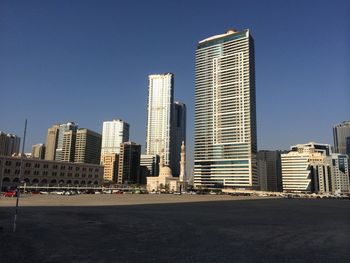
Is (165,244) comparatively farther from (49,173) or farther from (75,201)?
(49,173)

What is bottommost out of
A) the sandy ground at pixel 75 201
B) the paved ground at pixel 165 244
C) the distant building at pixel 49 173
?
the sandy ground at pixel 75 201

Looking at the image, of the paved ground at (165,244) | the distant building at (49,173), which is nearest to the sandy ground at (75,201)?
the paved ground at (165,244)

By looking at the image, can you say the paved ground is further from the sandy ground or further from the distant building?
the distant building

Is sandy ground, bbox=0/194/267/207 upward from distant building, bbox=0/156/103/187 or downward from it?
downward

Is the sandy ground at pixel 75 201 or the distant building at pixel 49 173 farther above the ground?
the distant building at pixel 49 173

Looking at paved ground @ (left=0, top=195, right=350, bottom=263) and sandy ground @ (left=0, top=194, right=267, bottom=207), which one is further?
sandy ground @ (left=0, top=194, right=267, bottom=207)

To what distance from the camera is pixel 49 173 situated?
160 m

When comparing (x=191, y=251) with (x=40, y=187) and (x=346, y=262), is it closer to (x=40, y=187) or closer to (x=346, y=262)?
(x=346, y=262)

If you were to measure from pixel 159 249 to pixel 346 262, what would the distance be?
985 centimetres

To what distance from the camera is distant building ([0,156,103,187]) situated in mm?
142875

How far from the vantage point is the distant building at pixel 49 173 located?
5625 inches

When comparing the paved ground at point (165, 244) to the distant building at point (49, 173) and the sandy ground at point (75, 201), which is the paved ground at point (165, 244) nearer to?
the sandy ground at point (75, 201)

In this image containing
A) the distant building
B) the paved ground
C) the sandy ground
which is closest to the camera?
the paved ground

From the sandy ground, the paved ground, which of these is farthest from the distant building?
the paved ground
